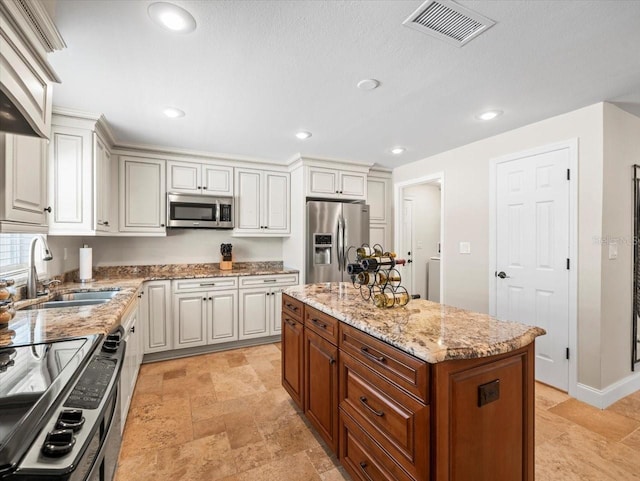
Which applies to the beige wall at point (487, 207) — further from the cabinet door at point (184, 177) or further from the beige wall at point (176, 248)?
the cabinet door at point (184, 177)

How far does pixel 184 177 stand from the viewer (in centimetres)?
372

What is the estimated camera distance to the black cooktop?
2.13 ft

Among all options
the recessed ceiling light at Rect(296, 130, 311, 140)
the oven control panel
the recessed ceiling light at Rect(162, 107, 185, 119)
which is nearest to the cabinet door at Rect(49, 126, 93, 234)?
the recessed ceiling light at Rect(162, 107, 185, 119)

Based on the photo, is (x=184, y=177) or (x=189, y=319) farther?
(x=184, y=177)

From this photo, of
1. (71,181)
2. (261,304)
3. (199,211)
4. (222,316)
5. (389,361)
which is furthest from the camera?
(261,304)

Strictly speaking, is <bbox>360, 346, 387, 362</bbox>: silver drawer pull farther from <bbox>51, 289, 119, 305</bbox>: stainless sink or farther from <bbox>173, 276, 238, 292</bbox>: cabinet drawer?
<bbox>173, 276, 238, 292</bbox>: cabinet drawer

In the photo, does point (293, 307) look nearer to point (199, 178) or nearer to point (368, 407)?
point (368, 407)

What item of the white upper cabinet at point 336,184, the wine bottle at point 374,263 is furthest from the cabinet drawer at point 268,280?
the wine bottle at point 374,263

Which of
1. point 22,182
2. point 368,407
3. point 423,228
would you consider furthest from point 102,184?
point 423,228

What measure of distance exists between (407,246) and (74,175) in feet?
14.4

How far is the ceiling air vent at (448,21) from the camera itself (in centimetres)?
145

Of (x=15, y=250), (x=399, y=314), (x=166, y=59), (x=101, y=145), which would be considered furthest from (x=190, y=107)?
(x=399, y=314)

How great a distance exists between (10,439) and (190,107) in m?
2.44

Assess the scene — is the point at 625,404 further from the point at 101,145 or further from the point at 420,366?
the point at 101,145
